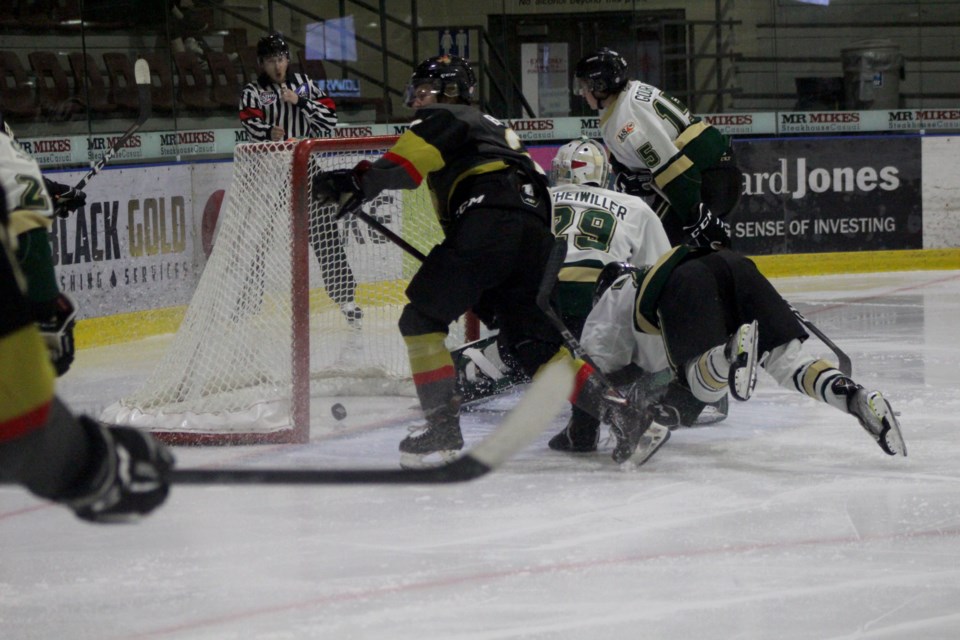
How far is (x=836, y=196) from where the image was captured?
7898mm

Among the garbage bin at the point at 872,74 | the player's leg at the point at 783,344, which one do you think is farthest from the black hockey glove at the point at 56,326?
the garbage bin at the point at 872,74

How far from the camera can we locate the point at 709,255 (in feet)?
11.2

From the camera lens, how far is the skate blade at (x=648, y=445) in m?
3.38

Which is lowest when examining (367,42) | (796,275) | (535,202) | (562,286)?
(796,275)

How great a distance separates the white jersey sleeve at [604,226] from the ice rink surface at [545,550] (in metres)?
0.54

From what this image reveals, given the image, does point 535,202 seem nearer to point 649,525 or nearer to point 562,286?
point 562,286

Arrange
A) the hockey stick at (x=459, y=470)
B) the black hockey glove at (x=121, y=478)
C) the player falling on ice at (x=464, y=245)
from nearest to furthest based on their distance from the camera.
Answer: the black hockey glove at (x=121, y=478)
the hockey stick at (x=459, y=470)
the player falling on ice at (x=464, y=245)

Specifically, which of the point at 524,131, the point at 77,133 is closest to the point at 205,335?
the point at 77,133

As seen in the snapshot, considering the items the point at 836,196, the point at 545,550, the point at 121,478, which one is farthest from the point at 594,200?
the point at 836,196

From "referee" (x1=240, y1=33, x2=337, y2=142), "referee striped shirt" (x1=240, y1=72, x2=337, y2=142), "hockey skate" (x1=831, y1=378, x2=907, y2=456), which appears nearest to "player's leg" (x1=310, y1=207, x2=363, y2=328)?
"referee" (x1=240, y1=33, x2=337, y2=142)

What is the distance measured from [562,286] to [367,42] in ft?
14.5

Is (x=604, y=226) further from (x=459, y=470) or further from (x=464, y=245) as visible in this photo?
(x=459, y=470)

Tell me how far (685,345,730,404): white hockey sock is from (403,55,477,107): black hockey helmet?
0.90 meters

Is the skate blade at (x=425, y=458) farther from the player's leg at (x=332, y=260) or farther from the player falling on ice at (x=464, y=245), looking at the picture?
the player's leg at (x=332, y=260)
